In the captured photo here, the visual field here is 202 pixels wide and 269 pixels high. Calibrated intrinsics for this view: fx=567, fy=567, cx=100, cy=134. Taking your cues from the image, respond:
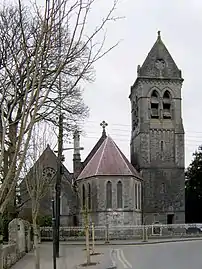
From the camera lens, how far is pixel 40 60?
6754 mm

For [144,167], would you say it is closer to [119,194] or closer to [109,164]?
[109,164]

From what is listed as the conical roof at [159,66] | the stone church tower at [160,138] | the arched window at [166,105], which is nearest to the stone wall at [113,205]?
the stone church tower at [160,138]

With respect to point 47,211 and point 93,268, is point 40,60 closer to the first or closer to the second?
Result: point 93,268

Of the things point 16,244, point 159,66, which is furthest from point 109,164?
point 16,244

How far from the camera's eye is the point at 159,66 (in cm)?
6794

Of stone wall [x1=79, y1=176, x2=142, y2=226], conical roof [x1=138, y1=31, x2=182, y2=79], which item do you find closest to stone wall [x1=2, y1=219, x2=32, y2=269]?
stone wall [x1=79, y1=176, x2=142, y2=226]

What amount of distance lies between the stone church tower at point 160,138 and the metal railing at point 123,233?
262 inches

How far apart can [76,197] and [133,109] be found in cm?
1451

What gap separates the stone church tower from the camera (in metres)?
63.1

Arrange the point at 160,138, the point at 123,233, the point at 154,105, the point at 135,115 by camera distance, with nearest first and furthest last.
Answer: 1. the point at 123,233
2. the point at 160,138
3. the point at 154,105
4. the point at 135,115

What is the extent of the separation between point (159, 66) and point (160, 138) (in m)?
9.04

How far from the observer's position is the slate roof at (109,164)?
192 ft

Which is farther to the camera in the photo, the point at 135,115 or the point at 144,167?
the point at 135,115

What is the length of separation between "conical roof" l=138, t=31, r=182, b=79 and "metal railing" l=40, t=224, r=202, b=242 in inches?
761
